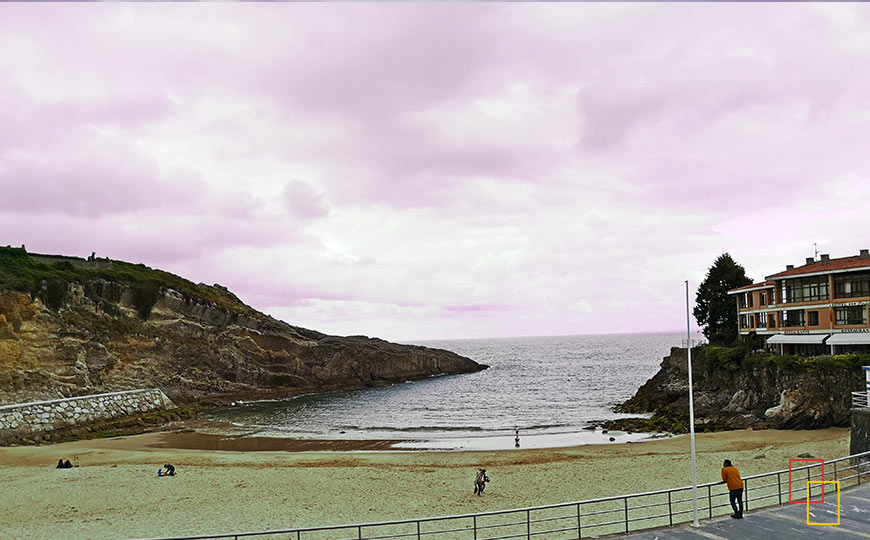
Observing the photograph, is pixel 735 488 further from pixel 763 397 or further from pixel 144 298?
pixel 144 298

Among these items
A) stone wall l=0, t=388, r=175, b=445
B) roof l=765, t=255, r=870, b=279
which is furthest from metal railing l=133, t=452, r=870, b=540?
stone wall l=0, t=388, r=175, b=445

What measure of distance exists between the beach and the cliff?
2126cm

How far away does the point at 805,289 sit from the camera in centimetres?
5062

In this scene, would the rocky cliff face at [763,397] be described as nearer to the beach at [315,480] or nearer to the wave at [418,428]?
the beach at [315,480]

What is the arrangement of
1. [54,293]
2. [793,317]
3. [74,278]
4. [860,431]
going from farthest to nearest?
[74,278]
[54,293]
[793,317]
[860,431]

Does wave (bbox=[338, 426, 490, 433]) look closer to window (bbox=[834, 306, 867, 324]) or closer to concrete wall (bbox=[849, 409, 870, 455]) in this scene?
window (bbox=[834, 306, 867, 324])

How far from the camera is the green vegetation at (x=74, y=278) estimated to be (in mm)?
67562

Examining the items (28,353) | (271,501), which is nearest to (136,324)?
(28,353)

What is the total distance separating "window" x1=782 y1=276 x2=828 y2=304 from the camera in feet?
160

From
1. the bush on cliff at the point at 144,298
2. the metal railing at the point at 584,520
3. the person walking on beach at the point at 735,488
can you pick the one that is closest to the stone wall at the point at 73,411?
the bush on cliff at the point at 144,298

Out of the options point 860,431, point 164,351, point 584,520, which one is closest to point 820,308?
point 860,431

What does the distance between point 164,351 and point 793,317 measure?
74.9 m

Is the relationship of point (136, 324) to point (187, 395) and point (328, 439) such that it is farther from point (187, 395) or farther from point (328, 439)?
point (328, 439)

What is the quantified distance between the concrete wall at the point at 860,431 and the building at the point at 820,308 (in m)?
21.4
